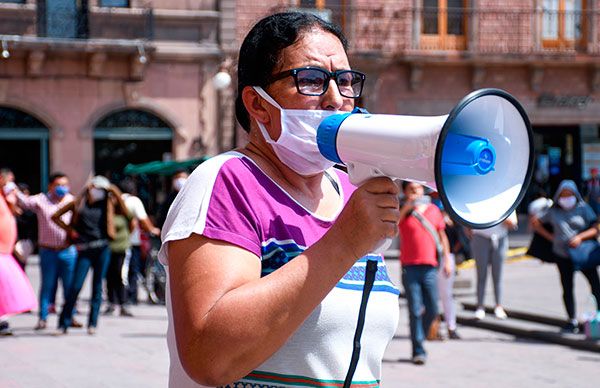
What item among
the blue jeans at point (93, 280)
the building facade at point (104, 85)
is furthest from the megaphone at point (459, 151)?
the building facade at point (104, 85)

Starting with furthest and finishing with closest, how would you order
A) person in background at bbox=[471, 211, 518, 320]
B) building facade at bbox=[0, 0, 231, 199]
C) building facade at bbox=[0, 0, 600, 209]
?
building facade at bbox=[0, 0, 600, 209] → building facade at bbox=[0, 0, 231, 199] → person in background at bbox=[471, 211, 518, 320]

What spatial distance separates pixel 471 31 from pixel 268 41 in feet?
88.5

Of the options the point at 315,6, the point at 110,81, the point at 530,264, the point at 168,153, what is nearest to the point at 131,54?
the point at 110,81

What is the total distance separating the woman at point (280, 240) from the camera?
2.00 meters

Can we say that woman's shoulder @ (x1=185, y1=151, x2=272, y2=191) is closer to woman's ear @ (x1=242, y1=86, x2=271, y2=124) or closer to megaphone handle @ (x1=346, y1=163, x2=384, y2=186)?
woman's ear @ (x1=242, y1=86, x2=271, y2=124)

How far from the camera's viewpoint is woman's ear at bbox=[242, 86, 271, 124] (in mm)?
2346

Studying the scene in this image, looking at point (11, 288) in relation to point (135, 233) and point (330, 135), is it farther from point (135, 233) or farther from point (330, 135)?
point (135, 233)

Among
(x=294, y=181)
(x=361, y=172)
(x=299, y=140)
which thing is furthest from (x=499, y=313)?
(x=361, y=172)

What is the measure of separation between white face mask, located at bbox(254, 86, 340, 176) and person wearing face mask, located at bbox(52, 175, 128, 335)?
366 inches

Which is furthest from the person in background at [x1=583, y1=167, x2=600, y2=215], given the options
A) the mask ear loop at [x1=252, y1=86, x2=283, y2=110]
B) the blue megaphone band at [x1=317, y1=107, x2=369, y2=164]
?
the blue megaphone band at [x1=317, y1=107, x2=369, y2=164]

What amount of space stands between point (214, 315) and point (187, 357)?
0.37ft

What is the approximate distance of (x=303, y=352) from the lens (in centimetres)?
218

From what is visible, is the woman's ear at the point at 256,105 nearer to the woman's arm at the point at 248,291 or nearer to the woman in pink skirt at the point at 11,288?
the woman's arm at the point at 248,291

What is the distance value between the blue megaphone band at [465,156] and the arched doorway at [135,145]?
23834 mm
